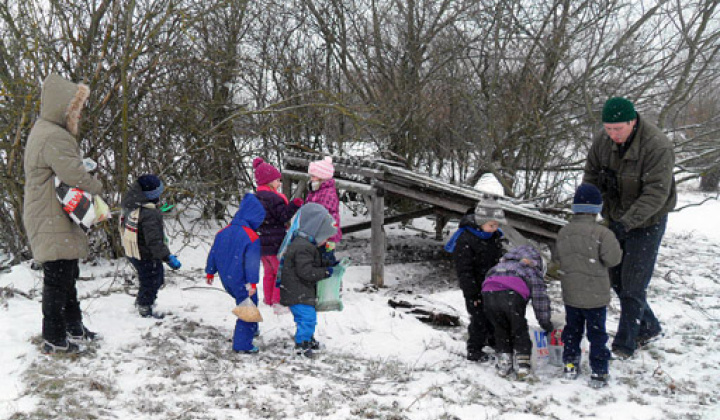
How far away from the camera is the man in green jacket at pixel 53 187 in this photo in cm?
375

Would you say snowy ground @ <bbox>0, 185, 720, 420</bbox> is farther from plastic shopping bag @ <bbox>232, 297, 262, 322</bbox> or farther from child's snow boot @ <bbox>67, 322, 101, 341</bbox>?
plastic shopping bag @ <bbox>232, 297, 262, 322</bbox>

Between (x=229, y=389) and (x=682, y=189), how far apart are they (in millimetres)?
21804

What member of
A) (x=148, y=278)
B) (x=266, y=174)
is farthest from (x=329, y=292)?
(x=148, y=278)

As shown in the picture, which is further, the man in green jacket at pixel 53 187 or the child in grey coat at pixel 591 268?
the child in grey coat at pixel 591 268

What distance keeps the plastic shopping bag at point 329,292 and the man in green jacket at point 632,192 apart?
2.25 metres

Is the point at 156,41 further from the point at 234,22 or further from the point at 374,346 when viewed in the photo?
the point at 374,346

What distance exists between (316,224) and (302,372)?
114cm

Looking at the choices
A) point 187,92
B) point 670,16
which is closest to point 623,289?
point 670,16

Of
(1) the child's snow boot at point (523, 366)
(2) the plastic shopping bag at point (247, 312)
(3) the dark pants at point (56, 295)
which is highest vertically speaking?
(3) the dark pants at point (56, 295)

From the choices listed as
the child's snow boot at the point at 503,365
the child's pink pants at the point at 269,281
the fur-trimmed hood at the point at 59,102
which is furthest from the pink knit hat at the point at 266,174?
the child's snow boot at the point at 503,365

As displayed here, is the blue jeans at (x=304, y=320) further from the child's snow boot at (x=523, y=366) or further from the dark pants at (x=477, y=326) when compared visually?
the child's snow boot at (x=523, y=366)

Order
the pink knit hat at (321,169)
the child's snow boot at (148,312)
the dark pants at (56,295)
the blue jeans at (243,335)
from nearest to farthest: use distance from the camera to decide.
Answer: the dark pants at (56,295), the blue jeans at (243,335), the child's snow boot at (148,312), the pink knit hat at (321,169)

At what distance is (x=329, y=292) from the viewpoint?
14.7 feet

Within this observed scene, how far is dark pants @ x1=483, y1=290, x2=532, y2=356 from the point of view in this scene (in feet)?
13.4
